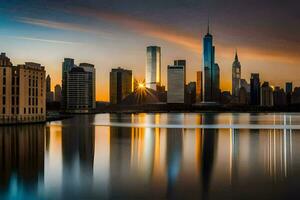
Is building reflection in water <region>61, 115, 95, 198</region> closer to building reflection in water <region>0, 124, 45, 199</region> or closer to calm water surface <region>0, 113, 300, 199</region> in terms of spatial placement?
calm water surface <region>0, 113, 300, 199</region>

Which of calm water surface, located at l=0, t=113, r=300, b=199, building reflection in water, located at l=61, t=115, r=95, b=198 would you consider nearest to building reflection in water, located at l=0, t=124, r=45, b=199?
calm water surface, located at l=0, t=113, r=300, b=199

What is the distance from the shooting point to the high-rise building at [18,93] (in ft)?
300

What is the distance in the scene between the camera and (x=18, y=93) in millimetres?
93812

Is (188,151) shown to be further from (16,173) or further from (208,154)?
(16,173)

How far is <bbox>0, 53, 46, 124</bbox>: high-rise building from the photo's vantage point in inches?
3602

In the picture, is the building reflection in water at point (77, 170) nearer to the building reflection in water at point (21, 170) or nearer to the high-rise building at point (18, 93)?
the building reflection in water at point (21, 170)

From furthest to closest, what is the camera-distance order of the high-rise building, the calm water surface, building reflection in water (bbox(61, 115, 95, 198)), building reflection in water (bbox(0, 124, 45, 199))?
the high-rise building
building reflection in water (bbox(61, 115, 95, 198))
building reflection in water (bbox(0, 124, 45, 199))
the calm water surface

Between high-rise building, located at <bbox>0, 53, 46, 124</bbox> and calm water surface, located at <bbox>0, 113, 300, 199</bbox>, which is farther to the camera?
high-rise building, located at <bbox>0, 53, 46, 124</bbox>

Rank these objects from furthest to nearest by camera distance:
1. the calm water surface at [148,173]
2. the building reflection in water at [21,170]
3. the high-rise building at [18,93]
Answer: the high-rise building at [18,93] → the building reflection in water at [21,170] → the calm water surface at [148,173]

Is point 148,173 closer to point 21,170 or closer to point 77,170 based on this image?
point 77,170

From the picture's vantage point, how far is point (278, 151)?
43188mm

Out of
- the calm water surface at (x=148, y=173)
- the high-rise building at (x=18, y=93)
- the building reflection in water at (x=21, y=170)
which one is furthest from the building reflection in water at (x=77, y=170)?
the high-rise building at (x=18, y=93)

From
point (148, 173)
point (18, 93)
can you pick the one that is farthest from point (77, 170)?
point (18, 93)

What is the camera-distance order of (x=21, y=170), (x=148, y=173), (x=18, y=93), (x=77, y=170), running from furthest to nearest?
(x=18, y=93)
(x=77, y=170)
(x=148, y=173)
(x=21, y=170)
